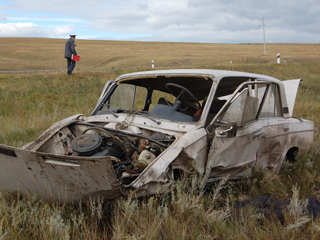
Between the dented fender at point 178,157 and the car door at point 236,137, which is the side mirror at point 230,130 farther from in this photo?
the dented fender at point 178,157

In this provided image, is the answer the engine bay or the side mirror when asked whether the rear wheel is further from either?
the engine bay

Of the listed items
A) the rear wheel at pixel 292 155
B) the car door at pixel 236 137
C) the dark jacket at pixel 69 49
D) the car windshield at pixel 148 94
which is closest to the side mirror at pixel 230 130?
the car door at pixel 236 137

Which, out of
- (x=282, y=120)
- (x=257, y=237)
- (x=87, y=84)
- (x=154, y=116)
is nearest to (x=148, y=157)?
(x=154, y=116)

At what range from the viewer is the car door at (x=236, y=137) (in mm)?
3373

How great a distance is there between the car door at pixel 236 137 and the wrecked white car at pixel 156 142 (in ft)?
0.04

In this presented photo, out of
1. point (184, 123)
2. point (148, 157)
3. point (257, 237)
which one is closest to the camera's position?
point (257, 237)

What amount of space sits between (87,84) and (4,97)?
3656 mm

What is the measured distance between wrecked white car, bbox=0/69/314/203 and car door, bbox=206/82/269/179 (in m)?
0.01

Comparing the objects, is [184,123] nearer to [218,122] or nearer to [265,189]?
[218,122]

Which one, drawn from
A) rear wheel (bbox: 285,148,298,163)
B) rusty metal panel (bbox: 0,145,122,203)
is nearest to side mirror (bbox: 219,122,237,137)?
rusty metal panel (bbox: 0,145,122,203)

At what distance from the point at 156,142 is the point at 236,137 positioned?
1022 mm

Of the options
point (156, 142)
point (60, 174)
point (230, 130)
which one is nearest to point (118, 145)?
point (156, 142)

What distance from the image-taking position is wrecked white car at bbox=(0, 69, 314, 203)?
→ 104 inches

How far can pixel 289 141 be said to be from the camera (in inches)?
174
